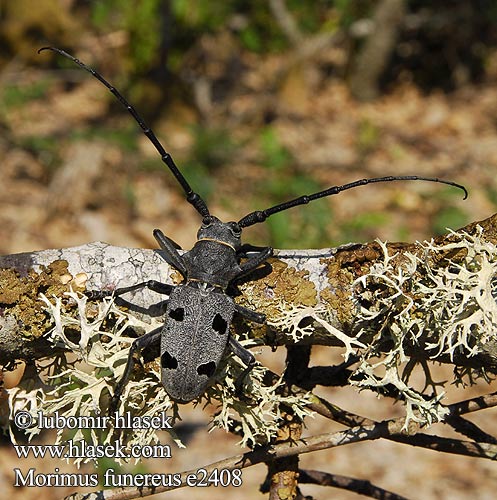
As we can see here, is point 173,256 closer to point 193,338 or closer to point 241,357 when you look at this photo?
point 193,338

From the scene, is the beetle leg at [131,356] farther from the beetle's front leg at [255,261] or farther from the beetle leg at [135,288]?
the beetle's front leg at [255,261]

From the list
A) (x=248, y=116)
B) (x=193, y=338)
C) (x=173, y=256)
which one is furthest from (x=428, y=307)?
(x=248, y=116)

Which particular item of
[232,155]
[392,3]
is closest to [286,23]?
[392,3]

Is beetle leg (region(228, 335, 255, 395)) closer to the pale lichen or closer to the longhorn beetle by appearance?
the longhorn beetle

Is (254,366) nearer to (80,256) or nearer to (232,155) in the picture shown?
(80,256)
